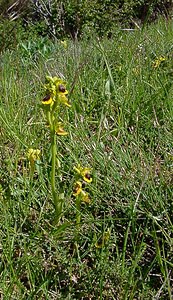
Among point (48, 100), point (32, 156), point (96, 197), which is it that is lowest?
point (96, 197)

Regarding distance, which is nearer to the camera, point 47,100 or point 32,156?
point 47,100

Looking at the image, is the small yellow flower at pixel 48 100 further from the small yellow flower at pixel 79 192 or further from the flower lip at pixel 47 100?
the small yellow flower at pixel 79 192

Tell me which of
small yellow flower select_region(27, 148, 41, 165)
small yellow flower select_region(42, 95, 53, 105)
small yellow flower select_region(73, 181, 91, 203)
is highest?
small yellow flower select_region(42, 95, 53, 105)

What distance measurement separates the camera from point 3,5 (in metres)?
7.34

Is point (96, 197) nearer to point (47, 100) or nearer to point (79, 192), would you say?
point (79, 192)

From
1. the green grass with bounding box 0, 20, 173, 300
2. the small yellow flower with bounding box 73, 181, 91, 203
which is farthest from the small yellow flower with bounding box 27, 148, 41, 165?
the small yellow flower with bounding box 73, 181, 91, 203

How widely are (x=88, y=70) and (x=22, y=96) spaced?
1.33ft

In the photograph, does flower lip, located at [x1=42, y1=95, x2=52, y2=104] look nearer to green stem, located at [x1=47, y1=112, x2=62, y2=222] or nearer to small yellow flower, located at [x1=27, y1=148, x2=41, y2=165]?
green stem, located at [x1=47, y1=112, x2=62, y2=222]

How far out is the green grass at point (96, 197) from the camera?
38.4 inches

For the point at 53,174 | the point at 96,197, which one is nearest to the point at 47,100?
the point at 53,174

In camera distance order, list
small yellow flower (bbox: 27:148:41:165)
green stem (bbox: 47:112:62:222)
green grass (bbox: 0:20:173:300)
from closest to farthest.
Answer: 1. green grass (bbox: 0:20:173:300)
2. green stem (bbox: 47:112:62:222)
3. small yellow flower (bbox: 27:148:41:165)

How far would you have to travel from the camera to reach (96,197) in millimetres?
1186

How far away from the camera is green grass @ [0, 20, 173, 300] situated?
98 cm

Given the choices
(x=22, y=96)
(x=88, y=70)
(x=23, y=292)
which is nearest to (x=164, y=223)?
(x=23, y=292)
